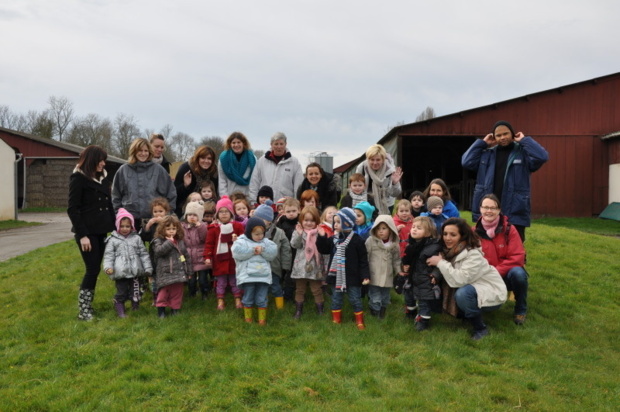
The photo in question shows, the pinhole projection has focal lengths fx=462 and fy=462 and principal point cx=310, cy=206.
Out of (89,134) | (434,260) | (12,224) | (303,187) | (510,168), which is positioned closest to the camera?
(434,260)

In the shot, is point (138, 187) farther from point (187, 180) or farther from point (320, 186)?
point (320, 186)

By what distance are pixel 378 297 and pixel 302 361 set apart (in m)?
1.49

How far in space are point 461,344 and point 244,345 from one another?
7.22 feet

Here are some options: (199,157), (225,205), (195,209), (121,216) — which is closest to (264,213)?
(225,205)

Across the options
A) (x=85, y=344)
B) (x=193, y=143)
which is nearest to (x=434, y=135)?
(x=85, y=344)

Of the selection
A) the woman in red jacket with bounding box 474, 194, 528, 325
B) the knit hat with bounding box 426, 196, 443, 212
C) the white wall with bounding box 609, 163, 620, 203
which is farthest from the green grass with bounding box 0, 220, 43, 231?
the white wall with bounding box 609, 163, 620, 203

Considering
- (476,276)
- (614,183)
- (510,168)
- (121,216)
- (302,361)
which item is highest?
(614,183)

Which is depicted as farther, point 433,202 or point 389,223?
point 433,202

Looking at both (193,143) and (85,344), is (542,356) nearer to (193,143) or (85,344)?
(85,344)

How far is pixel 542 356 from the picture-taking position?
451cm

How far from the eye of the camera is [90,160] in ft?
17.9

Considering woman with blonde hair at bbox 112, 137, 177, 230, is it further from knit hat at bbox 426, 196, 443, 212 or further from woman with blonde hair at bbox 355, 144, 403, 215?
knit hat at bbox 426, 196, 443, 212

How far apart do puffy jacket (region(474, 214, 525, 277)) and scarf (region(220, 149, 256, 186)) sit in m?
3.33

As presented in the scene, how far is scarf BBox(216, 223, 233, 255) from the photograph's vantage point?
568 centimetres
